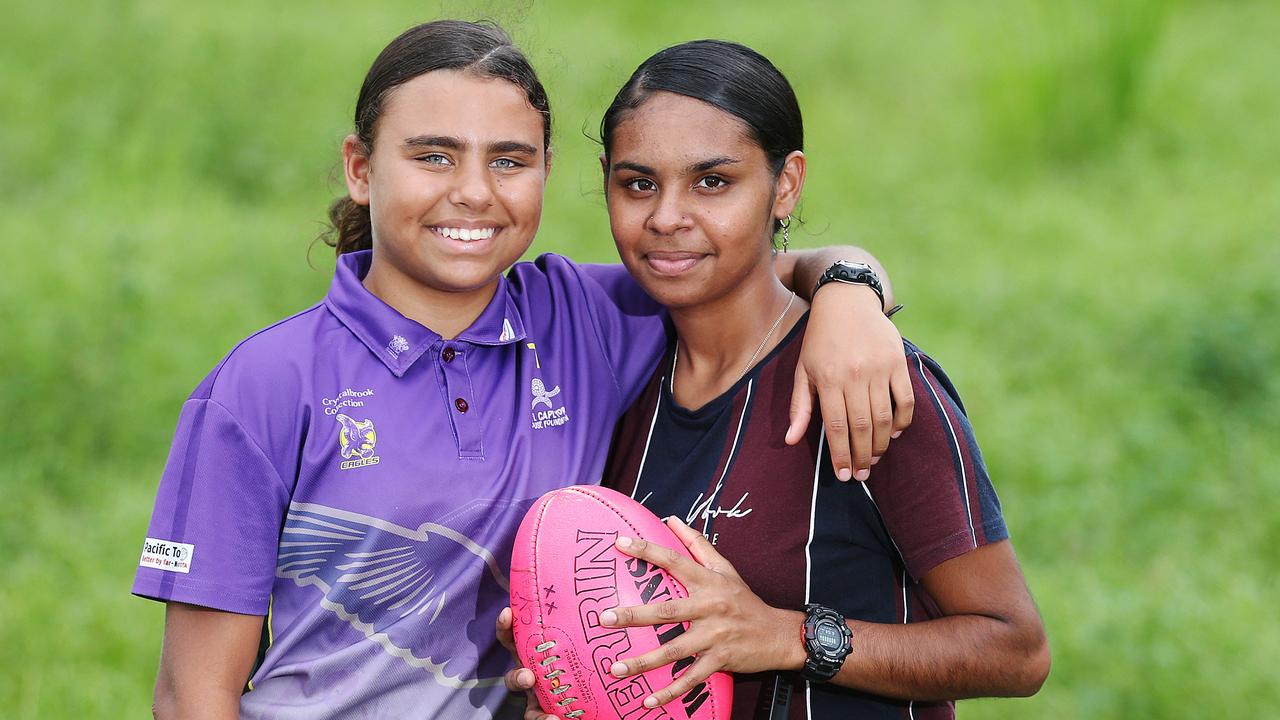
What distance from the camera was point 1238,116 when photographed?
9.74 m

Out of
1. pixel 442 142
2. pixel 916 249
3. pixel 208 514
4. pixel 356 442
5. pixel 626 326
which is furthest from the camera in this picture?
pixel 916 249

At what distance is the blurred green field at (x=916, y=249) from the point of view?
5.17 m

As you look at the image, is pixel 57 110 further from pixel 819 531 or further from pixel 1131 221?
pixel 819 531

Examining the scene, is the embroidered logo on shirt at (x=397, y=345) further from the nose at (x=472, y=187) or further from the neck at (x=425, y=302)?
the nose at (x=472, y=187)

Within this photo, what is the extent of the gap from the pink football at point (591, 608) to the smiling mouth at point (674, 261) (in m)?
0.47

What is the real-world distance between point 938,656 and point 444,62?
1454mm

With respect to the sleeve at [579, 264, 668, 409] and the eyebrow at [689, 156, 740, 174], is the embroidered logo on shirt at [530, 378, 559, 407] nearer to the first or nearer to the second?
the sleeve at [579, 264, 668, 409]

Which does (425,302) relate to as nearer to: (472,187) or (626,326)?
(472,187)

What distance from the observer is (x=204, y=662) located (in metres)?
2.39

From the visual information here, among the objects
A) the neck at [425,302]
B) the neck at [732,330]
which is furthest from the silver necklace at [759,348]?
the neck at [425,302]

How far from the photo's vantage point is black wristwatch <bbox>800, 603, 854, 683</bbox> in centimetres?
237

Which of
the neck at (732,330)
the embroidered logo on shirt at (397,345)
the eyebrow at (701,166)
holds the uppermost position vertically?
the eyebrow at (701,166)

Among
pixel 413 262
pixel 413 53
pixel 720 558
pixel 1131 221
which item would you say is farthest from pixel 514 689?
pixel 1131 221

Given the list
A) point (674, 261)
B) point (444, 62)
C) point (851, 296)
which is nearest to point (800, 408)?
point (851, 296)
